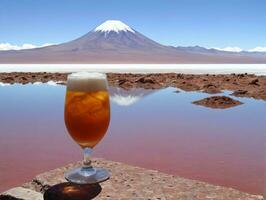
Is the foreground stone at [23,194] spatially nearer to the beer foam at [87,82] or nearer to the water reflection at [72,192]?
the water reflection at [72,192]

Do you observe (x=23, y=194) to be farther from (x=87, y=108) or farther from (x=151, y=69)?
(x=151, y=69)

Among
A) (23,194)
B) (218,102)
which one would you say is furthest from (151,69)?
(23,194)

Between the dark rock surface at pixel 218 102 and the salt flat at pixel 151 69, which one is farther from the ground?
the dark rock surface at pixel 218 102

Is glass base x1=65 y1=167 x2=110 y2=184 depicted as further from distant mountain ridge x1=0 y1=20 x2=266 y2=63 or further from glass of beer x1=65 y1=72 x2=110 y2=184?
distant mountain ridge x1=0 y1=20 x2=266 y2=63

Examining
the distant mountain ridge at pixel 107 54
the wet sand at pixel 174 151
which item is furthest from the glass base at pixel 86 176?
the distant mountain ridge at pixel 107 54

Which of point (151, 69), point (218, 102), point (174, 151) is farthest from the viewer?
point (151, 69)

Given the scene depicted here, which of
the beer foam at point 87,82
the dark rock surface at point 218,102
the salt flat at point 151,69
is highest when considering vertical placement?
the beer foam at point 87,82

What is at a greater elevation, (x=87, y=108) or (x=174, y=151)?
(x=87, y=108)

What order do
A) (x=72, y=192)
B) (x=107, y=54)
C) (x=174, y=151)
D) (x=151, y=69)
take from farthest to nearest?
(x=107, y=54)
(x=151, y=69)
(x=174, y=151)
(x=72, y=192)
